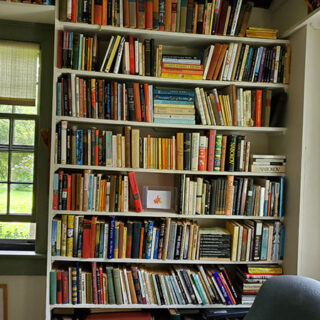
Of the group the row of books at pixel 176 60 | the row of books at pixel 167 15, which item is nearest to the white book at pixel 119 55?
the row of books at pixel 176 60

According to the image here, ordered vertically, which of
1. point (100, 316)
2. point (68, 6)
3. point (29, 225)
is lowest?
point (100, 316)

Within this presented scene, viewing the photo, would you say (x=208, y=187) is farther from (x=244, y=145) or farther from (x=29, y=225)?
(x=29, y=225)

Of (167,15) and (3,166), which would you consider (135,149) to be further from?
(3,166)

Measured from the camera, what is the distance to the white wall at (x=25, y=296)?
246 cm

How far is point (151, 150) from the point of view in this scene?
7.56ft

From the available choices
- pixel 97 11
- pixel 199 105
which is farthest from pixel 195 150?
pixel 97 11

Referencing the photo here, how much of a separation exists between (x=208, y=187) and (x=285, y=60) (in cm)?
100

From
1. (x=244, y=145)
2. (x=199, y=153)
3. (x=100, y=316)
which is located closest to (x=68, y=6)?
(x=199, y=153)

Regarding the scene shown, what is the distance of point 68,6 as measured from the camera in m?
2.18

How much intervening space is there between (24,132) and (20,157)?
18 cm

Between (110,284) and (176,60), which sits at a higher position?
(176,60)

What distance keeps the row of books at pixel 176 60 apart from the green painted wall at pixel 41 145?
32cm

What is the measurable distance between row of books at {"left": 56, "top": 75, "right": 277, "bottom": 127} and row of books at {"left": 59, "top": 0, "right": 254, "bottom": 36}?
1.23ft

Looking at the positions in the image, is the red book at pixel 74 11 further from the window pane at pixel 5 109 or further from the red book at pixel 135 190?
the red book at pixel 135 190
